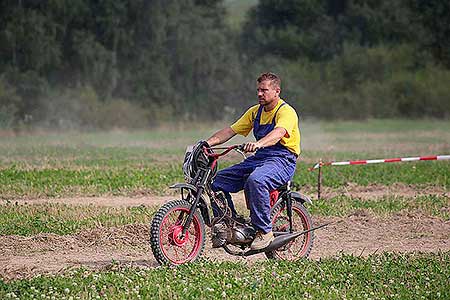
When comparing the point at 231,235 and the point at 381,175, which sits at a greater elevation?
the point at 231,235

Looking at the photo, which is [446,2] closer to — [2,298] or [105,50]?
[105,50]

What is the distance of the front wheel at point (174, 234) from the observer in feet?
31.1

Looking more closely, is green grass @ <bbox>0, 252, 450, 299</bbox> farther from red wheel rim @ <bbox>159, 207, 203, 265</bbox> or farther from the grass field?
red wheel rim @ <bbox>159, 207, 203, 265</bbox>

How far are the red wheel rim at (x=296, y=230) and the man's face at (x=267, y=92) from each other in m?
1.39

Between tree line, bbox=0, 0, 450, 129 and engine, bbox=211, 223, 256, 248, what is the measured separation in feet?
117

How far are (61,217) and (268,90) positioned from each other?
5.08 meters

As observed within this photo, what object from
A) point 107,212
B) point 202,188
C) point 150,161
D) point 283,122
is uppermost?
point 283,122

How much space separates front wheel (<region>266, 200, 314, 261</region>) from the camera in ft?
34.6

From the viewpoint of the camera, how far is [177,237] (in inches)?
381

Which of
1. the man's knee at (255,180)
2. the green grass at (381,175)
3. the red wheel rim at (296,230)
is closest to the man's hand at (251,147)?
the man's knee at (255,180)

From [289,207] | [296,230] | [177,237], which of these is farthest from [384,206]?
[177,237]

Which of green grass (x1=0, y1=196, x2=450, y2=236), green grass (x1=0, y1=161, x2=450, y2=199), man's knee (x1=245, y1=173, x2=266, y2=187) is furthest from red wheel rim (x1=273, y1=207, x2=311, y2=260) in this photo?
green grass (x1=0, y1=161, x2=450, y2=199)

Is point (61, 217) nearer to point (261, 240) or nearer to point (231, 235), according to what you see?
point (231, 235)

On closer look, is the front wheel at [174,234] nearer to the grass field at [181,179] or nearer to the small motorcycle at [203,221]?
the small motorcycle at [203,221]
